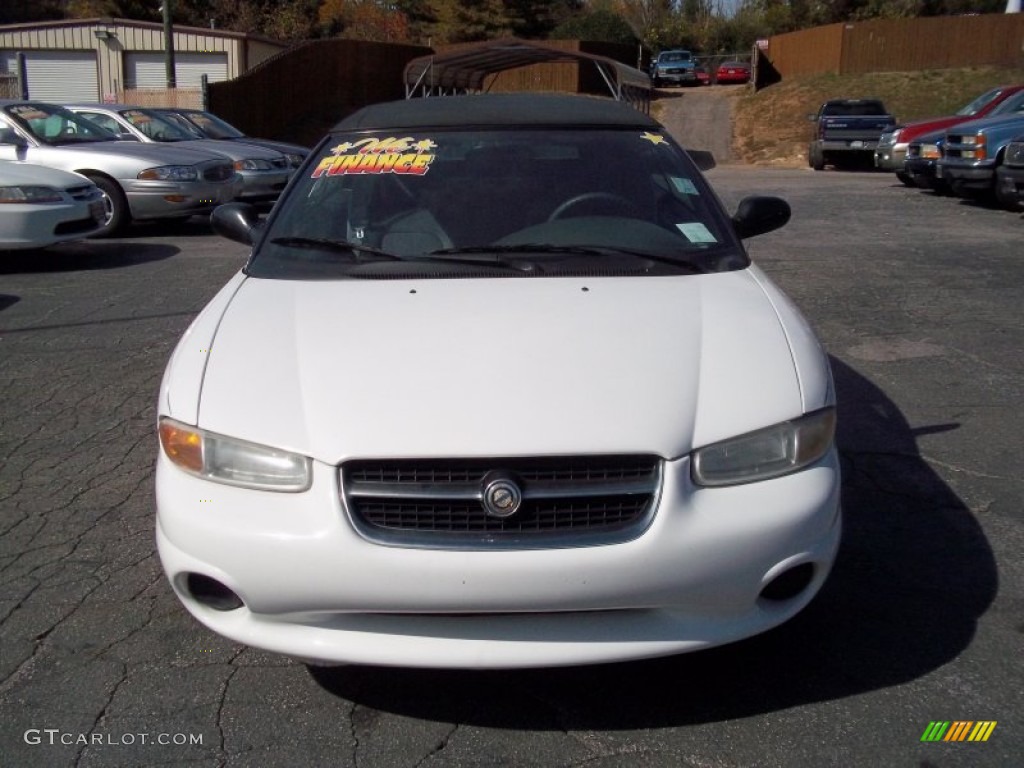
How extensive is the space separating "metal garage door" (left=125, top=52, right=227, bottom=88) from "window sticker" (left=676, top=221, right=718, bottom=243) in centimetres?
3219

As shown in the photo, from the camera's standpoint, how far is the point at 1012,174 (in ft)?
41.7

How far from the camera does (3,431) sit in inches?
212

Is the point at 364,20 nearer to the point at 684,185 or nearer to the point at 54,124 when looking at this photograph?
the point at 54,124

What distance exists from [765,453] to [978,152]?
1288 centimetres

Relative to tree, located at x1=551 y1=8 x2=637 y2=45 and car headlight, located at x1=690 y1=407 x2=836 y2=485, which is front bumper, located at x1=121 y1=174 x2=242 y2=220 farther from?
tree, located at x1=551 y1=8 x2=637 y2=45

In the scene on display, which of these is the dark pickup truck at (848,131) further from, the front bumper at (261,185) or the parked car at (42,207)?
the parked car at (42,207)

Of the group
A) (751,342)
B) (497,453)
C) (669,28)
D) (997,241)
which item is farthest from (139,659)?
(669,28)

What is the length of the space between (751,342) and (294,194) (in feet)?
6.80

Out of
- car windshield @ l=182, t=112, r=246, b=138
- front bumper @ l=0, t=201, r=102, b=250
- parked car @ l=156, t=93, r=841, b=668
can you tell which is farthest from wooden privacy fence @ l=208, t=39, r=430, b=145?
parked car @ l=156, t=93, r=841, b=668

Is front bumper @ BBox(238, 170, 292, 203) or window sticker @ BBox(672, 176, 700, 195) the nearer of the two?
window sticker @ BBox(672, 176, 700, 195)

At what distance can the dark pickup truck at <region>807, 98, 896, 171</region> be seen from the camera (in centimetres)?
2377

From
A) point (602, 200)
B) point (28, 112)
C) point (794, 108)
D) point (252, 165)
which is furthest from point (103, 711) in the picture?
point (794, 108)

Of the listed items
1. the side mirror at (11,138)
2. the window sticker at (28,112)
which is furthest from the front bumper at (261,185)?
the side mirror at (11,138)

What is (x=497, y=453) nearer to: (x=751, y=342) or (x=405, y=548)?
(x=405, y=548)
